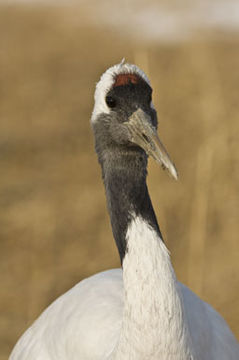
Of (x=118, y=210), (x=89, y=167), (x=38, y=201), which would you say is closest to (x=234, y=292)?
(x=38, y=201)

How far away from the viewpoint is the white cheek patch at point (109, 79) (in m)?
2.18

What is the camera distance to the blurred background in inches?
242

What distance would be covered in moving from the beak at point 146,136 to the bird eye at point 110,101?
0.27 feet

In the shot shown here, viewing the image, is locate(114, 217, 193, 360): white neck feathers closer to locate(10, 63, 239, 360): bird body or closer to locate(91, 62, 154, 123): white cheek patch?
locate(10, 63, 239, 360): bird body

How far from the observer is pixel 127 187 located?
219 centimetres

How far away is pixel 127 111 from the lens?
216 centimetres

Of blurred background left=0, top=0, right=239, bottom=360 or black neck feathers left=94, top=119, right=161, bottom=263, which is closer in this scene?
black neck feathers left=94, top=119, right=161, bottom=263

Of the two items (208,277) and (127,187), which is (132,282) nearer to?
(127,187)

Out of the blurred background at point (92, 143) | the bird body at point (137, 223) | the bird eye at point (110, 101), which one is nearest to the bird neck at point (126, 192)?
the bird body at point (137, 223)

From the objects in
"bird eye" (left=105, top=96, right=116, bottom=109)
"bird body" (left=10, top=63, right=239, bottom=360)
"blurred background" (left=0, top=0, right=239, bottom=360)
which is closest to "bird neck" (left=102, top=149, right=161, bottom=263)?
"bird body" (left=10, top=63, right=239, bottom=360)

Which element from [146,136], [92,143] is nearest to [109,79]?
[146,136]

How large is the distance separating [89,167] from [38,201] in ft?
3.74

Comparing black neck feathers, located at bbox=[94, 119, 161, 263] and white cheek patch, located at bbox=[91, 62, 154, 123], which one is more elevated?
white cheek patch, located at bbox=[91, 62, 154, 123]

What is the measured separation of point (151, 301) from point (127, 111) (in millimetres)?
542
